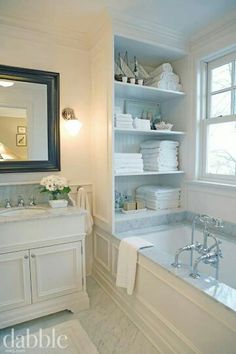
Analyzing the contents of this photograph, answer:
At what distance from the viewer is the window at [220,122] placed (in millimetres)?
2174

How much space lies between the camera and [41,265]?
72.7 inches

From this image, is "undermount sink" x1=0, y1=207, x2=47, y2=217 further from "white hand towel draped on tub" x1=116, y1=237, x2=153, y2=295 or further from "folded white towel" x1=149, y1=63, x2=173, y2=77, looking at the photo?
"folded white towel" x1=149, y1=63, x2=173, y2=77

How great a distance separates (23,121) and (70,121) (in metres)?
0.42

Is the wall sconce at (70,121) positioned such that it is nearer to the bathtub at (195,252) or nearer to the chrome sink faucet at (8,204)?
the chrome sink faucet at (8,204)

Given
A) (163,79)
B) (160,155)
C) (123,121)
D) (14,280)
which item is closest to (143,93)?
(163,79)

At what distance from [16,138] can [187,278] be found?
5.76ft

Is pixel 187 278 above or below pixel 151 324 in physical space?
above

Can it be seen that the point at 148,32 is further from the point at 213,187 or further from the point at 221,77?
the point at 213,187

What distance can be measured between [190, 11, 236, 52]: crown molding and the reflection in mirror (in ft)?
5.04

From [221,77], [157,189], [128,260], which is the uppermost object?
[221,77]

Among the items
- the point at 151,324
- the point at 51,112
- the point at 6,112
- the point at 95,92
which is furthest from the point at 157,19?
the point at 151,324

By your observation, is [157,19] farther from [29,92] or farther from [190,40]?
[29,92]

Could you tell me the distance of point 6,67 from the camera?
202 cm

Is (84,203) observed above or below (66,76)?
below
